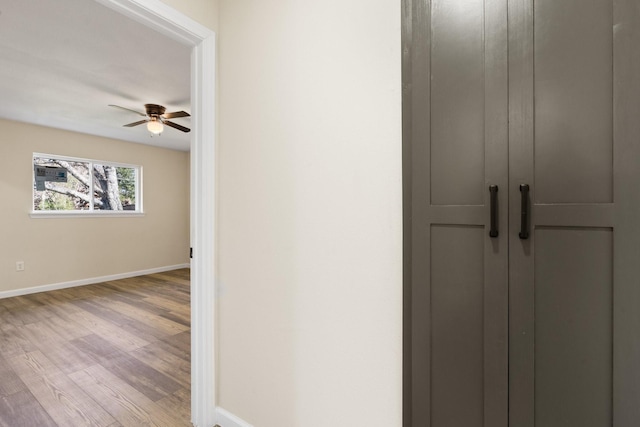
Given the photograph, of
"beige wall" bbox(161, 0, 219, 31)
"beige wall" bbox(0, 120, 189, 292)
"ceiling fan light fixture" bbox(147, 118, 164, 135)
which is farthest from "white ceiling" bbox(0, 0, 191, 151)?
"beige wall" bbox(161, 0, 219, 31)

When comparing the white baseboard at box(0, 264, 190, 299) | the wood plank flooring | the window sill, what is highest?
the window sill

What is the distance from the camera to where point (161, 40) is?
2.15 m

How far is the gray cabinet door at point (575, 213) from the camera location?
29.4 inches

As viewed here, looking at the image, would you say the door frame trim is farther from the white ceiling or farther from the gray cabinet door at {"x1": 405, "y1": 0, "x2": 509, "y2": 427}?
the gray cabinet door at {"x1": 405, "y1": 0, "x2": 509, "y2": 427}

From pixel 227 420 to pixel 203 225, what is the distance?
107 cm

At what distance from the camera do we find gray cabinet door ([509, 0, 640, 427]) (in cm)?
75

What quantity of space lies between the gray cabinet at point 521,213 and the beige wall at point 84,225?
214 inches

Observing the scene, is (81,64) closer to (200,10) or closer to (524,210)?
(200,10)

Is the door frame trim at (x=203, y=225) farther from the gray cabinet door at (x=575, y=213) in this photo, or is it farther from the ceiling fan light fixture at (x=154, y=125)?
the ceiling fan light fixture at (x=154, y=125)

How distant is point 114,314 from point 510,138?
420 centimetres

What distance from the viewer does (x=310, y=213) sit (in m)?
1.30

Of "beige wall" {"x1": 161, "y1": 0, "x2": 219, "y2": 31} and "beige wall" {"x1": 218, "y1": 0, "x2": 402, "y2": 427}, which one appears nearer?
"beige wall" {"x1": 218, "y1": 0, "x2": 402, "y2": 427}

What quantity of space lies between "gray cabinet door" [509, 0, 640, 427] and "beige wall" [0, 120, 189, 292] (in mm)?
5742

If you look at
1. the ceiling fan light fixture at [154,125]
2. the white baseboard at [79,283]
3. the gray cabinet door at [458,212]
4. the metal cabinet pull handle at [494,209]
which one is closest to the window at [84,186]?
the white baseboard at [79,283]
